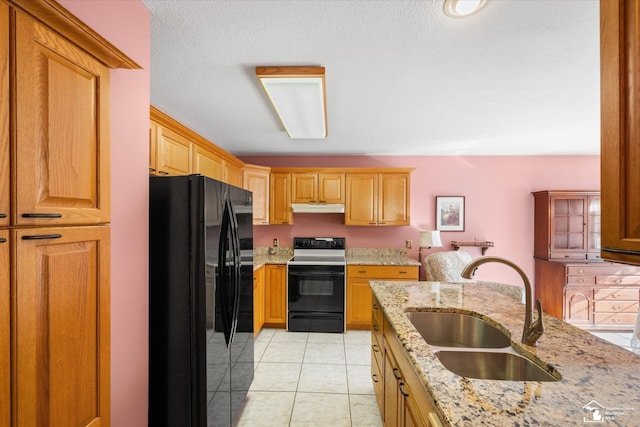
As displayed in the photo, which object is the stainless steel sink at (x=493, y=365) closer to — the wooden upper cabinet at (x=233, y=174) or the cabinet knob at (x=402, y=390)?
the cabinet knob at (x=402, y=390)

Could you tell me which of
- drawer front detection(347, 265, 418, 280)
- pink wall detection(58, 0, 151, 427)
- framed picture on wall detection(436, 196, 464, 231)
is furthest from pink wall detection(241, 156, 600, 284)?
pink wall detection(58, 0, 151, 427)

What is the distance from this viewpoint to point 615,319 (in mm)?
4039

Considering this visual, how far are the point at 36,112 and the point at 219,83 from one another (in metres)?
1.55

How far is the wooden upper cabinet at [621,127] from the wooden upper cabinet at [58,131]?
5.36ft

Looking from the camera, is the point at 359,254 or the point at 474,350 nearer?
the point at 474,350

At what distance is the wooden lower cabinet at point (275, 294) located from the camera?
3996mm

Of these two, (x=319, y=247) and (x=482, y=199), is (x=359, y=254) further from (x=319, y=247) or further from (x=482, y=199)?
(x=482, y=199)

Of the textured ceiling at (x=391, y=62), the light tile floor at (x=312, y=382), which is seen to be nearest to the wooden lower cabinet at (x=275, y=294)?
the light tile floor at (x=312, y=382)

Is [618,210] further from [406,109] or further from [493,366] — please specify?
[406,109]

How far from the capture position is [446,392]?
0.92m

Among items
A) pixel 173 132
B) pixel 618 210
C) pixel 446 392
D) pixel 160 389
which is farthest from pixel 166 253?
pixel 618 210

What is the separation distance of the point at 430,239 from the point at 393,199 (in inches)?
30.6

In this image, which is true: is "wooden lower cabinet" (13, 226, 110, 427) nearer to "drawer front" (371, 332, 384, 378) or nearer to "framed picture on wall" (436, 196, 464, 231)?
"drawer front" (371, 332, 384, 378)

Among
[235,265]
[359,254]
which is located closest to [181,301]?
[235,265]
